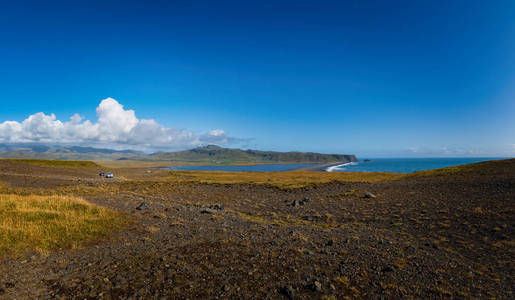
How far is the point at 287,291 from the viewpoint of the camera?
7574 mm

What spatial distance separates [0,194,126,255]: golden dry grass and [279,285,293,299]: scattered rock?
33.7 feet

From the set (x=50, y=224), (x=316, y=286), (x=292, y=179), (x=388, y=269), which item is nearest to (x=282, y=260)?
(x=316, y=286)

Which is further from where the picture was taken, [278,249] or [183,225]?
[183,225]

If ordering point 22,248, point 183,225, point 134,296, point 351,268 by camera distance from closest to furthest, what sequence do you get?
point 134,296 → point 351,268 → point 22,248 → point 183,225

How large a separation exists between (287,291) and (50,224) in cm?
1375

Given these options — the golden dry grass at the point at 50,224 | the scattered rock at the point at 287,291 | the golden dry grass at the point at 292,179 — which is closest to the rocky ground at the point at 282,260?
the scattered rock at the point at 287,291

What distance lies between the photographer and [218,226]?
15172 millimetres

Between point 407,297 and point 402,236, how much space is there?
25.8 ft

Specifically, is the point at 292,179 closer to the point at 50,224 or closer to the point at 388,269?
the point at 388,269

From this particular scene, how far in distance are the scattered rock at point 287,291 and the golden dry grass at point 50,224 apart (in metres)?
10.3

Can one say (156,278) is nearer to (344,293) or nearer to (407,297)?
(344,293)

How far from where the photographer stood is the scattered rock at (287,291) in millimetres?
7461

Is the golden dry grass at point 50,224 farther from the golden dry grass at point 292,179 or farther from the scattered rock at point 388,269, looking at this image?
the golden dry grass at point 292,179

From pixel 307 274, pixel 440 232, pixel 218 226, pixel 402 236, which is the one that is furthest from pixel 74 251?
pixel 440 232
